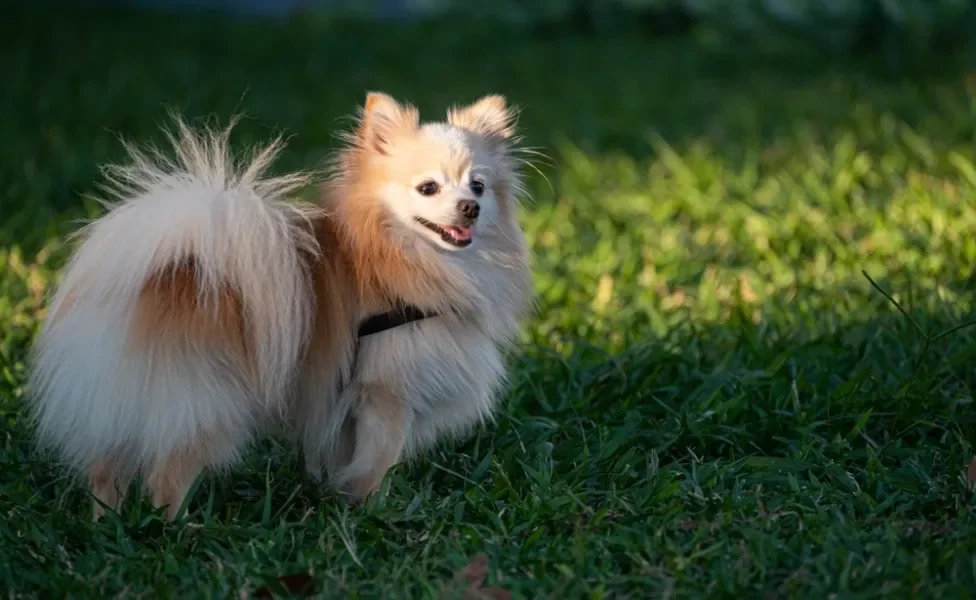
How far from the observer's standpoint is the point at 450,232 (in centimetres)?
322

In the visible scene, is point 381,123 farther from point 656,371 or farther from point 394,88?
point 394,88

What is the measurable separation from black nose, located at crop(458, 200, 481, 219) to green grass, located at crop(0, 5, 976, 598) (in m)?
0.69

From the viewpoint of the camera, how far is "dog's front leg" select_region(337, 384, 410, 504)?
122 inches

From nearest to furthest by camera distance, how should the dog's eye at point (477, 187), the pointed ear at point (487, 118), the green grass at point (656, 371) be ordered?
the green grass at point (656, 371), the dog's eye at point (477, 187), the pointed ear at point (487, 118)

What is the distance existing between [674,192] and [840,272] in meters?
1.29

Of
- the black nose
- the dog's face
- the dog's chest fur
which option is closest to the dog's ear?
the dog's face

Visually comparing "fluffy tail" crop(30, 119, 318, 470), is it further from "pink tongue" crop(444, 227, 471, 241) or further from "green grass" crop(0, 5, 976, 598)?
"pink tongue" crop(444, 227, 471, 241)

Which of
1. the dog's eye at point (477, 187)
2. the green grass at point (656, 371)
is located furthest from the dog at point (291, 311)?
the green grass at point (656, 371)

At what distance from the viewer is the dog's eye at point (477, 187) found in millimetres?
3328

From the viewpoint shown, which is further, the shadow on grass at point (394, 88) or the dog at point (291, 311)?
the shadow on grass at point (394, 88)

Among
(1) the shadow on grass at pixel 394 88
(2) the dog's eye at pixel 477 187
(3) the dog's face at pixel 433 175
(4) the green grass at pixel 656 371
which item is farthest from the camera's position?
(1) the shadow on grass at pixel 394 88

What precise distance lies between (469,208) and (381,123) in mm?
379

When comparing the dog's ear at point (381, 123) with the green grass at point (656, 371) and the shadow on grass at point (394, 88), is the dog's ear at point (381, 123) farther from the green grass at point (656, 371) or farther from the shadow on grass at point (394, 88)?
the shadow on grass at point (394, 88)

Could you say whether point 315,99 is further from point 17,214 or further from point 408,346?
point 408,346
